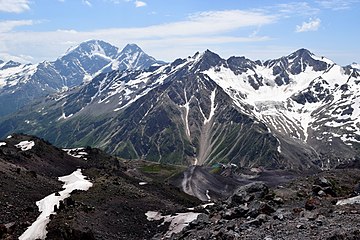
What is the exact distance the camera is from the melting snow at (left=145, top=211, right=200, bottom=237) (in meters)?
59.9

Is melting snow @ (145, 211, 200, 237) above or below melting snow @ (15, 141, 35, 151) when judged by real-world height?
above

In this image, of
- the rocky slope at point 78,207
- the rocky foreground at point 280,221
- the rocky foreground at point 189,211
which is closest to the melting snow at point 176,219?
the rocky foreground at point 189,211

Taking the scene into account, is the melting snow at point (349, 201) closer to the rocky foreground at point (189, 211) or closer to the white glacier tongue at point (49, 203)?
the rocky foreground at point (189, 211)

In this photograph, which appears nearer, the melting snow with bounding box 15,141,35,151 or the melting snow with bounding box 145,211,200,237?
the melting snow with bounding box 145,211,200,237

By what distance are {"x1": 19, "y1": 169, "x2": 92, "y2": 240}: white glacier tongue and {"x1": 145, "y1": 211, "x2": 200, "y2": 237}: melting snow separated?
15327mm

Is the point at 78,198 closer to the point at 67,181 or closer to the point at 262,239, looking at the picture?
the point at 67,181

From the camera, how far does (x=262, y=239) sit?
124 ft

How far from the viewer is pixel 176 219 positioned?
64875mm

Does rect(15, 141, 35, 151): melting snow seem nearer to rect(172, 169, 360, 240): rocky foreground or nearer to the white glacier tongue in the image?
the white glacier tongue

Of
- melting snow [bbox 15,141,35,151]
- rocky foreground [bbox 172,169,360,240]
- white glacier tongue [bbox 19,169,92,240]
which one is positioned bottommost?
melting snow [bbox 15,141,35,151]

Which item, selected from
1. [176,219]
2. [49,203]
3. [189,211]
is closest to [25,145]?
[49,203]

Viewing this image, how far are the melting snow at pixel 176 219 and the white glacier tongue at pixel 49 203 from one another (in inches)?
603

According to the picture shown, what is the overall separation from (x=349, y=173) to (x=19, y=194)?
6340cm

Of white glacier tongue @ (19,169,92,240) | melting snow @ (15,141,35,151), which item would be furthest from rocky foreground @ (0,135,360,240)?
melting snow @ (15,141,35,151)
